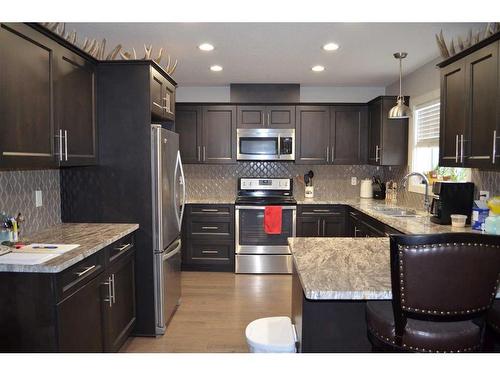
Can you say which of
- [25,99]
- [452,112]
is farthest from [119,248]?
[452,112]

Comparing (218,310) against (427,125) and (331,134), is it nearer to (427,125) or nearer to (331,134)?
(331,134)

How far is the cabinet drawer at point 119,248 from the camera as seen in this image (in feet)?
7.84

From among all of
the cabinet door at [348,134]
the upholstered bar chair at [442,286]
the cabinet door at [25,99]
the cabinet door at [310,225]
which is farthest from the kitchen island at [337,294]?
the cabinet door at [348,134]

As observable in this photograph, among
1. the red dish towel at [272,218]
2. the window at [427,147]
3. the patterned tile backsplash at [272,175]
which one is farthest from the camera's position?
the patterned tile backsplash at [272,175]

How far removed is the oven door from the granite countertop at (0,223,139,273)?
2.04 meters

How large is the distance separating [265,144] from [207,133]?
799 millimetres

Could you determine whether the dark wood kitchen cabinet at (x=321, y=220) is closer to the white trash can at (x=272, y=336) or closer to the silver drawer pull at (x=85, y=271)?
the white trash can at (x=272, y=336)

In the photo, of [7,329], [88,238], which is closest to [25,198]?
[88,238]

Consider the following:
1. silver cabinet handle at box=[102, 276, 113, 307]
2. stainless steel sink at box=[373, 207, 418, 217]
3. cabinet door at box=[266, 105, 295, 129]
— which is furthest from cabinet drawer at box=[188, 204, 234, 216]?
silver cabinet handle at box=[102, 276, 113, 307]

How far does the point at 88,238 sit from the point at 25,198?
60 centimetres

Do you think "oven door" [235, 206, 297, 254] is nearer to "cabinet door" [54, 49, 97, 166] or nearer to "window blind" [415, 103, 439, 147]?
"window blind" [415, 103, 439, 147]

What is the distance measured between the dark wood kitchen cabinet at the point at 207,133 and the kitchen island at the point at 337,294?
3178 mm

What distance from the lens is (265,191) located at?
514cm

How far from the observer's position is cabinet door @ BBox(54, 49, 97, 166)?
2.30m
